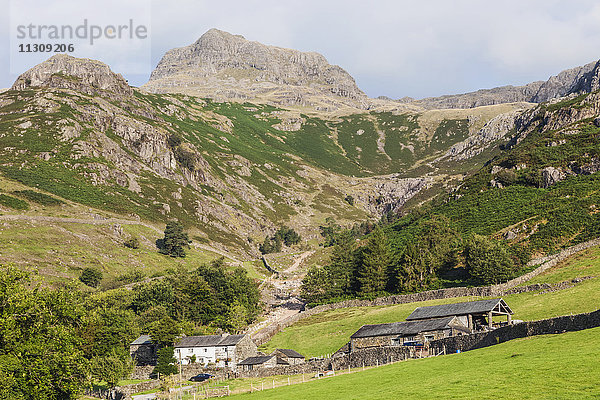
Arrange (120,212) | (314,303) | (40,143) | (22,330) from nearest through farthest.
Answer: (22,330) < (314,303) < (120,212) < (40,143)

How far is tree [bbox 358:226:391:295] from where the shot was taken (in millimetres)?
98188

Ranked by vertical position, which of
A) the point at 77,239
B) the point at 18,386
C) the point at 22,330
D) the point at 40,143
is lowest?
the point at 18,386

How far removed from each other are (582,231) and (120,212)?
139933 millimetres

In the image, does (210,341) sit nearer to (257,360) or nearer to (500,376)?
(257,360)

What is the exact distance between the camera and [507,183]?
13125 centimetres

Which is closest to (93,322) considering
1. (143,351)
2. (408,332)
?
(143,351)

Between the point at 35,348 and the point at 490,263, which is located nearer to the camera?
the point at 35,348

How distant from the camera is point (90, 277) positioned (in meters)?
118

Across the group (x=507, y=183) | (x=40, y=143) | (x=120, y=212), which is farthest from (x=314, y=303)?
(x=40, y=143)

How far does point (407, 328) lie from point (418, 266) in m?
38.3

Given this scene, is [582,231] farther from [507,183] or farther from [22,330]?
[22,330]

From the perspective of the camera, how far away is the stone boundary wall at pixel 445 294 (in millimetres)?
73875

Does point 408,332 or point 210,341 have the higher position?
point 408,332

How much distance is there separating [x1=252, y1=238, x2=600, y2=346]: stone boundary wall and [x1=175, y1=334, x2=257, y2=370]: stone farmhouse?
6.36 meters
